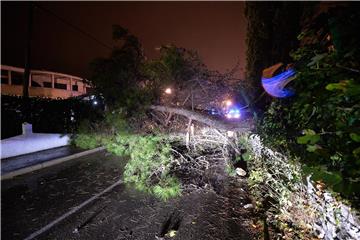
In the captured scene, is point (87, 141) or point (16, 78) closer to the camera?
point (87, 141)

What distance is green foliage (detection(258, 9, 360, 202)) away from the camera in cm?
141

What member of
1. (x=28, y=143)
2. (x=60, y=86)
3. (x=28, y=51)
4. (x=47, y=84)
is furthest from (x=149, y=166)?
(x=60, y=86)

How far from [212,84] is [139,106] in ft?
9.20

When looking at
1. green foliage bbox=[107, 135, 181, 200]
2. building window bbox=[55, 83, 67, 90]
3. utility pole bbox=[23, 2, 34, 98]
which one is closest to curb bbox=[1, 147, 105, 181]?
green foliage bbox=[107, 135, 181, 200]

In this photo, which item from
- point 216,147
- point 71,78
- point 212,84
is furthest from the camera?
point 71,78

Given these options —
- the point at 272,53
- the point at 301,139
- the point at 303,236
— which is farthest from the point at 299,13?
the point at 301,139

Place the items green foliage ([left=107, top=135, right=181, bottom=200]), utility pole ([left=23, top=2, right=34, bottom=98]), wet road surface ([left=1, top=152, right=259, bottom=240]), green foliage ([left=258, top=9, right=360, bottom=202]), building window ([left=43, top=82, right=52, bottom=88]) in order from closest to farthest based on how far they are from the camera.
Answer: green foliage ([left=258, top=9, right=360, bottom=202])
wet road surface ([left=1, top=152, right=259, bottom=240])
green foliage ([left=107, top=135, right=181, bottom=200])
utility pole ([left=23, top=2, right=34, bottom=98])
building window ([left=43, top=82, right=52, bottom=88])

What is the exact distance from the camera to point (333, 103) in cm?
186

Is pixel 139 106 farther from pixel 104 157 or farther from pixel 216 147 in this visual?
pixel 104 157

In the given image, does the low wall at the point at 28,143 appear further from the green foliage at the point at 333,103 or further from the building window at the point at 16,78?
the building window at the point at 16,78

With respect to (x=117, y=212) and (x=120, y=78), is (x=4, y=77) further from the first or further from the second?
(x=117, y=212)

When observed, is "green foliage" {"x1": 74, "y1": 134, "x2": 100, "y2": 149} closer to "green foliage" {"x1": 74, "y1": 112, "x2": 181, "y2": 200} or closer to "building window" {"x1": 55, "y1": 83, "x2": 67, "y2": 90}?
"green foliage" {"x1": 74, "y1": 112, "x2": 181, "y2": 200}

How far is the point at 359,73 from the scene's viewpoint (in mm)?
1820

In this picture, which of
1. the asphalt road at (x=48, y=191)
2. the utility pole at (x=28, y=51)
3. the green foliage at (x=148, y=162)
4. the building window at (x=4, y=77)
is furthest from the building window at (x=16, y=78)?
the green foliage at (x=148, y=162)
